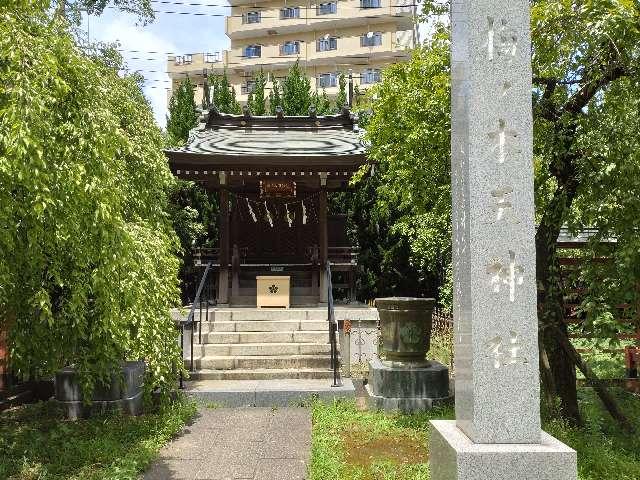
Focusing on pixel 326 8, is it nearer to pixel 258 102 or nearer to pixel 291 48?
pixel 291 48

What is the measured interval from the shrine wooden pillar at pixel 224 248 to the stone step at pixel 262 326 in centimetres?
244

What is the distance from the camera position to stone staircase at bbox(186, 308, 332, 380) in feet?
31.1

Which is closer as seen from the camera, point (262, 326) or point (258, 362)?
point (258, 362)

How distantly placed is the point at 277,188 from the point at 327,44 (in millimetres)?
26782

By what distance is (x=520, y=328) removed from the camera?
340 cm

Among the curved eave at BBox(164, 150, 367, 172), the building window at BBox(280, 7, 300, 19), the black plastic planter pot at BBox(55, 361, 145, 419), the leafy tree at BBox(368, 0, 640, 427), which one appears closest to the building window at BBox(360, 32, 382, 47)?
the building window at BBox(280, 7, 300, 19)

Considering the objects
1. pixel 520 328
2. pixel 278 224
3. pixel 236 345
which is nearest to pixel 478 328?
pixel 520 328

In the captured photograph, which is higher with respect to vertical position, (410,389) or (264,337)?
(264,337)

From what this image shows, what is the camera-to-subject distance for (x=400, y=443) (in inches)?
249

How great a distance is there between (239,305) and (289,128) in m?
6.57

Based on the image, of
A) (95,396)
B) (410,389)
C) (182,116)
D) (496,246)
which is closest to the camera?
(496,246)

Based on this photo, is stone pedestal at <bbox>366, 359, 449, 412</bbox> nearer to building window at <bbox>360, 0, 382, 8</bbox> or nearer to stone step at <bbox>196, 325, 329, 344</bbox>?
stone step at <bbox>196, 325, 329, 344</bbox>

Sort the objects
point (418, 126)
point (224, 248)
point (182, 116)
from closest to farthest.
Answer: point (418, 126)
point (224, 248)
point (182, 116)

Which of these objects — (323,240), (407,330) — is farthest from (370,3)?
(407,330)
